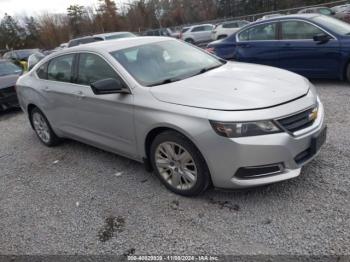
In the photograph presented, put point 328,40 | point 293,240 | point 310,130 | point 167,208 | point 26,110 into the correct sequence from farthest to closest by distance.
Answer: point 328,40, point 26,110, point 167,208, point 310,130, point 293,240

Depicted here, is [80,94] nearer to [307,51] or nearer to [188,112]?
[188,112]

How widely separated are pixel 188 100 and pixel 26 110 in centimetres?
373

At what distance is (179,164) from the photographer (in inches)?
132

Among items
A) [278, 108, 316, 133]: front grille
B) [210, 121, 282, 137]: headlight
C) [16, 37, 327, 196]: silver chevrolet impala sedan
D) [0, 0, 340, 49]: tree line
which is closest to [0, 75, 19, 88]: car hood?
[16, 37, 327, 196]: silver chevrolet impala sedan

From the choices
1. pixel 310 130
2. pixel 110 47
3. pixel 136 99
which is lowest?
pixel 310 130

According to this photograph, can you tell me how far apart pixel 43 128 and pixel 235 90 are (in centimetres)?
359

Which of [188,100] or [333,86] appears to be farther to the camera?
[333,86]

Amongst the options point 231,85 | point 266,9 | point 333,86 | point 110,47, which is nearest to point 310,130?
point 231,85

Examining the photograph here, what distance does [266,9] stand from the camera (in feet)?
160

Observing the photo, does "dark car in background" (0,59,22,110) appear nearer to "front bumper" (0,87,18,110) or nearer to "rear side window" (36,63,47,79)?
"front bumper" (0,87,18,110)

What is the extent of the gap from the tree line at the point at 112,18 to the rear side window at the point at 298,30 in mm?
45442

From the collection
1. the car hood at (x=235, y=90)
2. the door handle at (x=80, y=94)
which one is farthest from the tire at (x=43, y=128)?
the car hood at (x=235, y=90)

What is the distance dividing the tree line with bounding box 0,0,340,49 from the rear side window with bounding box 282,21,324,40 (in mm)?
45442

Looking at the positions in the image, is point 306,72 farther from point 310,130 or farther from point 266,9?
point 266,9
